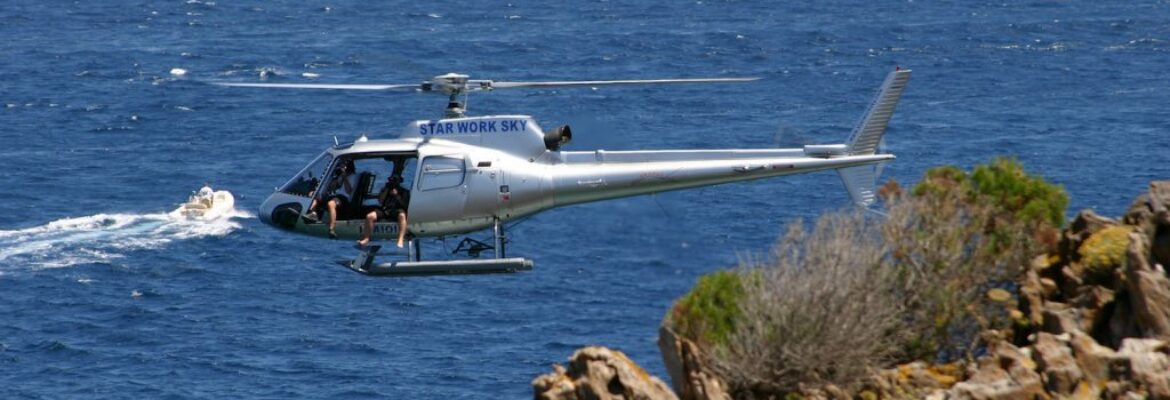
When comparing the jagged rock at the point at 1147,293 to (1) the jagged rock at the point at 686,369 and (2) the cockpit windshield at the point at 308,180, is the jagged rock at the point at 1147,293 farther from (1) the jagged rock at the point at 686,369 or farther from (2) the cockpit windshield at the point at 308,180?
(2) the cockpit windshield at the point at 308,180

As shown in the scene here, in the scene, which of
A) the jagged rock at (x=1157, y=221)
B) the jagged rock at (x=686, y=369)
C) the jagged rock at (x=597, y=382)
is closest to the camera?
the jagged rock at (x=597, y=382)

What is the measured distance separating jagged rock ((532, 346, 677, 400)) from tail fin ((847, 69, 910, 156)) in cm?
979

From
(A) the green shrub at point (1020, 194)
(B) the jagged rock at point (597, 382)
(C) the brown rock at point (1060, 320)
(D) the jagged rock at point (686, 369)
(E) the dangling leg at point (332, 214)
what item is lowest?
(B) the jagged rock at point (597, 382)

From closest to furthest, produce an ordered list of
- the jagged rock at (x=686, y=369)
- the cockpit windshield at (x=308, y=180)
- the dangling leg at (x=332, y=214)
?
1. the jagged rock at (x=686, y=369)
2. the dangling leg at (x=332, y=214)
3. the cockpit windshield at (x=308, y=180)

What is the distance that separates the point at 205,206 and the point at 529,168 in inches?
2628

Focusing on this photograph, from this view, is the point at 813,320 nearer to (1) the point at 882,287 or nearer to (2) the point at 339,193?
(1) the point at 882,287

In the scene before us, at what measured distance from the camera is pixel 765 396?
44875 mm

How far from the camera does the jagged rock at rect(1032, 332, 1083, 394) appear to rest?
41.3 metres

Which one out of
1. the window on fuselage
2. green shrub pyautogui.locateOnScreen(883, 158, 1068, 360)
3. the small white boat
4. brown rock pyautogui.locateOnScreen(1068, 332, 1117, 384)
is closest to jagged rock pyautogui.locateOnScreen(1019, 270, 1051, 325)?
green shrub pyautogui.locateOnScreen(883, 158, 1068, 360)

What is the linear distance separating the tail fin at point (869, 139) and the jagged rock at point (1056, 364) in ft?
20.9

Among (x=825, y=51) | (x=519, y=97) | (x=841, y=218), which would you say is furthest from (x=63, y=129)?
(x=841, y=218)

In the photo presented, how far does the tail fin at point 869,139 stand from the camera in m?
47.0

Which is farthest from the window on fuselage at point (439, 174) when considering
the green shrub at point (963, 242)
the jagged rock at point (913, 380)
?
the green shrub at point (963, 242)

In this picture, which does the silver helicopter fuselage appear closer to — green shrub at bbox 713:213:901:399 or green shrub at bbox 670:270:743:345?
green shrub at bbox 713:213:901:399
